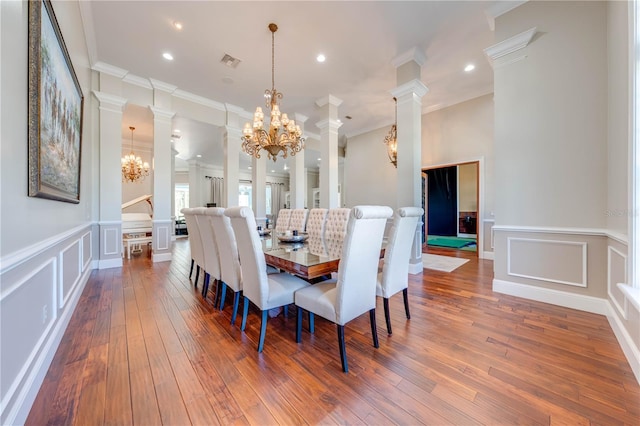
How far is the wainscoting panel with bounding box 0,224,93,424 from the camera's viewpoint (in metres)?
1.02

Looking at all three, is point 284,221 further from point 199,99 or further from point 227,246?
point 199,99

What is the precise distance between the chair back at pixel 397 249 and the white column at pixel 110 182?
14.9ft

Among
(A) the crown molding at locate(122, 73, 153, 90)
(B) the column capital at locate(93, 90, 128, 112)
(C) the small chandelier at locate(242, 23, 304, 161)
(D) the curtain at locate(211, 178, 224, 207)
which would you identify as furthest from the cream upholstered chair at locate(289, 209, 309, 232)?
(D) the curtain at locate(211, 178, 224, 207)

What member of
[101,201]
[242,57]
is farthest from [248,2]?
[101,201]

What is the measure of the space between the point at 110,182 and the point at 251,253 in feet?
13.0

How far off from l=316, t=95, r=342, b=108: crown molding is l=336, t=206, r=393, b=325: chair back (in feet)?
12.6

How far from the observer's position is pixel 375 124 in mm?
6258

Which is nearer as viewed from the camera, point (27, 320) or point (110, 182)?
point (27, 320)

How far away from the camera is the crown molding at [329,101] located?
15.7ft

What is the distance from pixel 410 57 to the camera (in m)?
3.49

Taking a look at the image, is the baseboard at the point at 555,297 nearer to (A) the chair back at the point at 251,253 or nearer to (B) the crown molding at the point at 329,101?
(A) the chair back at the point at 251,253

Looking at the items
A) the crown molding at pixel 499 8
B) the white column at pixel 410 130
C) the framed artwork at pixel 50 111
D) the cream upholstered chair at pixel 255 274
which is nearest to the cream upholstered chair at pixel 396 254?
the cream upholstered chair at pixel 255 274

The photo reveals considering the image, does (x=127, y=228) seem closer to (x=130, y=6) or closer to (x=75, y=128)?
(x=75, y=128)

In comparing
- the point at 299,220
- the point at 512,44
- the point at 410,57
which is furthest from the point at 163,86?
the point at 512,44
